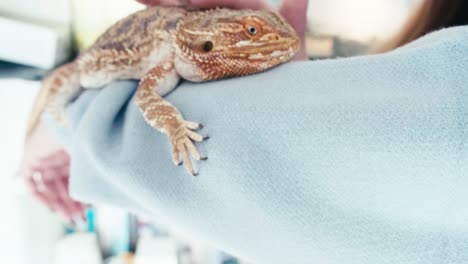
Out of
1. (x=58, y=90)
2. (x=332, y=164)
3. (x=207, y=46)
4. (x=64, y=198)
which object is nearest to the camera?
(x=332, y=164)

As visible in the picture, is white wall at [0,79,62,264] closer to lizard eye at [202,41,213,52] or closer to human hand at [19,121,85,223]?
human hand at [19,121,85,223]

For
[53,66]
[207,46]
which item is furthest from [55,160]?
[207,46]

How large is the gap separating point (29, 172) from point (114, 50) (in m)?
0.25

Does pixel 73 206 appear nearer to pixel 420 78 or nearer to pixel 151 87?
pixel 151 87

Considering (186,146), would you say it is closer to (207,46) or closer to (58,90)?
(207,46)

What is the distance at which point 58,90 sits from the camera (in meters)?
0.55

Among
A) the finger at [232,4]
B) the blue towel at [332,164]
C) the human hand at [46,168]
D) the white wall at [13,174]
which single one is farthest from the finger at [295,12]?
the white wall at [13,174]

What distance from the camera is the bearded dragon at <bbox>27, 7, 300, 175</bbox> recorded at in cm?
35

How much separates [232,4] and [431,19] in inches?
10.9

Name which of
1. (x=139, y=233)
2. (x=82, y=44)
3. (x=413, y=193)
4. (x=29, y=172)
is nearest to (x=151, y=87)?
(x=413, y=193)

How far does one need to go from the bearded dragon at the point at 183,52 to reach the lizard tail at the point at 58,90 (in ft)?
0.17

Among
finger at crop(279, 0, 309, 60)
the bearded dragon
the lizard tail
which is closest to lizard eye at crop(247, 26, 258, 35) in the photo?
the bearded dragon

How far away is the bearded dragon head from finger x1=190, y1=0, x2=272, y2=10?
36mm

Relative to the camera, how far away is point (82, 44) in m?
0.77
